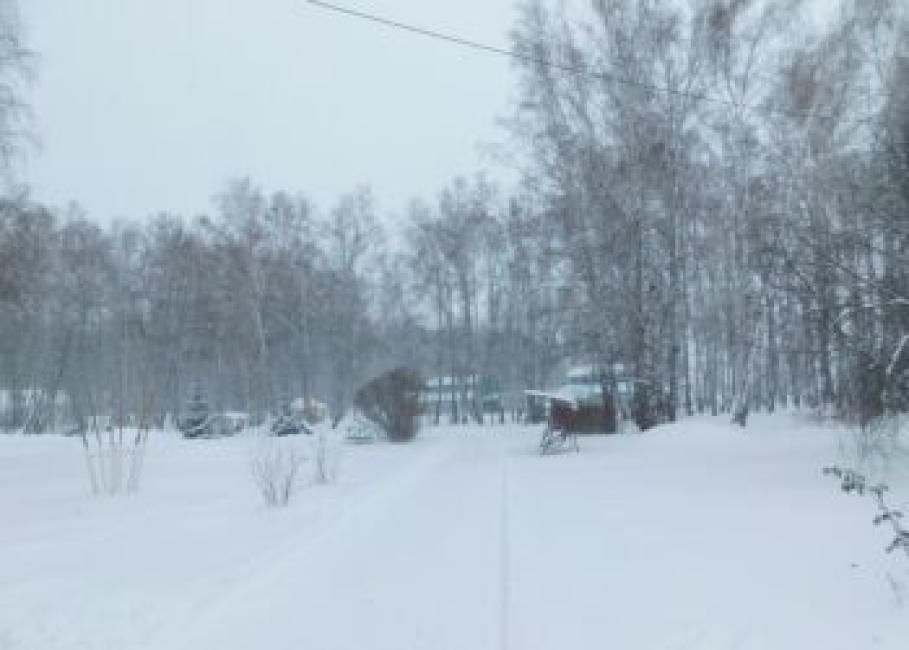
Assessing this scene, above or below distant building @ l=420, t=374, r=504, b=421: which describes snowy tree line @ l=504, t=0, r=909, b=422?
above

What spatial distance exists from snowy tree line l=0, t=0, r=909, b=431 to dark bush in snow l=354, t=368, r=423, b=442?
597 centimetres

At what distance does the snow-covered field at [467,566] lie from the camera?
6.32 m

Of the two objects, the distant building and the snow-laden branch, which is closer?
the snow-laden branch

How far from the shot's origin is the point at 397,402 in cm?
3572

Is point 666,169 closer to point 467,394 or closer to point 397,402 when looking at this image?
point 397,402

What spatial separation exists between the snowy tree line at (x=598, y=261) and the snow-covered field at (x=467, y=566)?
3446 mm

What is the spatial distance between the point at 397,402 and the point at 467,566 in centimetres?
2695

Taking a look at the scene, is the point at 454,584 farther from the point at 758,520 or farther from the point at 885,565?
the point at 758,520

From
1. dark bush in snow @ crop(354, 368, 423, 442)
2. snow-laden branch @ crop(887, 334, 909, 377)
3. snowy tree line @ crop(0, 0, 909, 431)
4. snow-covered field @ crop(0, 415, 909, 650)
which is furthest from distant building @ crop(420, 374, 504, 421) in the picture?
snow-laden branch @ crop(887, 334, 909, 377)

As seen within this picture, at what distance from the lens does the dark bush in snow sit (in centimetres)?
3572

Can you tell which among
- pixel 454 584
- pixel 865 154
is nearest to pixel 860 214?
pixel 865 154

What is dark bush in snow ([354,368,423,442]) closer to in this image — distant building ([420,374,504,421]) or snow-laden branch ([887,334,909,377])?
distant building ([420,374,504,421])

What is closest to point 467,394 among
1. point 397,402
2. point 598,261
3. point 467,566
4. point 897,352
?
point 397,402

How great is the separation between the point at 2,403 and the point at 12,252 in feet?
134
